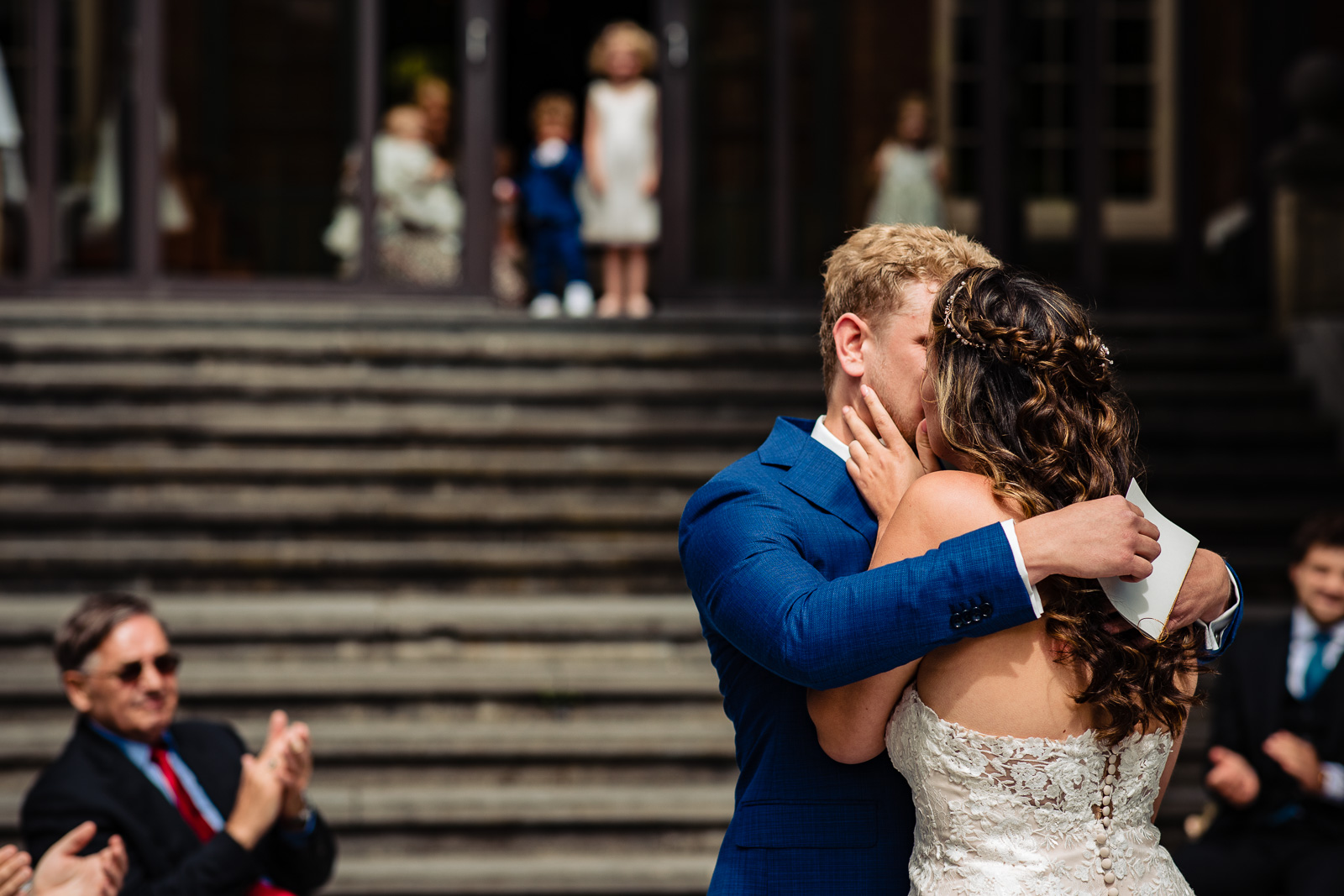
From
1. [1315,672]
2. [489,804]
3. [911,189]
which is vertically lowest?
[489,804]

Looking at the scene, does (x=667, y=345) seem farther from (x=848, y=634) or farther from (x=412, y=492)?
(x=848, y=634)

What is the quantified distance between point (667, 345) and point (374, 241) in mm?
2346

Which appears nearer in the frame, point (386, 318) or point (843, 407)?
point (843, 407)

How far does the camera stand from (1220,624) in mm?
1928

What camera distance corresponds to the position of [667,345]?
7.45 meters

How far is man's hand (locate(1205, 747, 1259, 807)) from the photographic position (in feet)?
13.2

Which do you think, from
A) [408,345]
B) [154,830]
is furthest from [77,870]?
[408,345]

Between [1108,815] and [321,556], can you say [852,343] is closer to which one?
[1108,815]

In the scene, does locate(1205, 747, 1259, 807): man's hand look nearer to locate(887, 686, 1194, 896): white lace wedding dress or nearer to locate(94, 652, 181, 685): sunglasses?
locate(887, 686, 1194, 896): white lace wedding dress

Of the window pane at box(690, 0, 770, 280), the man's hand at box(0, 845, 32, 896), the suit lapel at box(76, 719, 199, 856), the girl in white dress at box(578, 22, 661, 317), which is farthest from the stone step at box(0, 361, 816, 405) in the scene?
the window pane at box(690, 0, 770, 280)

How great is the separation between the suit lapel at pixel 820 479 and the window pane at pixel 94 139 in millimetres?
7624

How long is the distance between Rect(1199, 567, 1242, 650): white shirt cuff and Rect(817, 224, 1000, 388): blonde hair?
22.7 inches

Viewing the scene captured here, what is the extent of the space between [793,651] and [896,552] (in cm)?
21

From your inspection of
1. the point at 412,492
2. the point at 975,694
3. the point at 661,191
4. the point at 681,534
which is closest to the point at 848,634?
the point at 975,694
